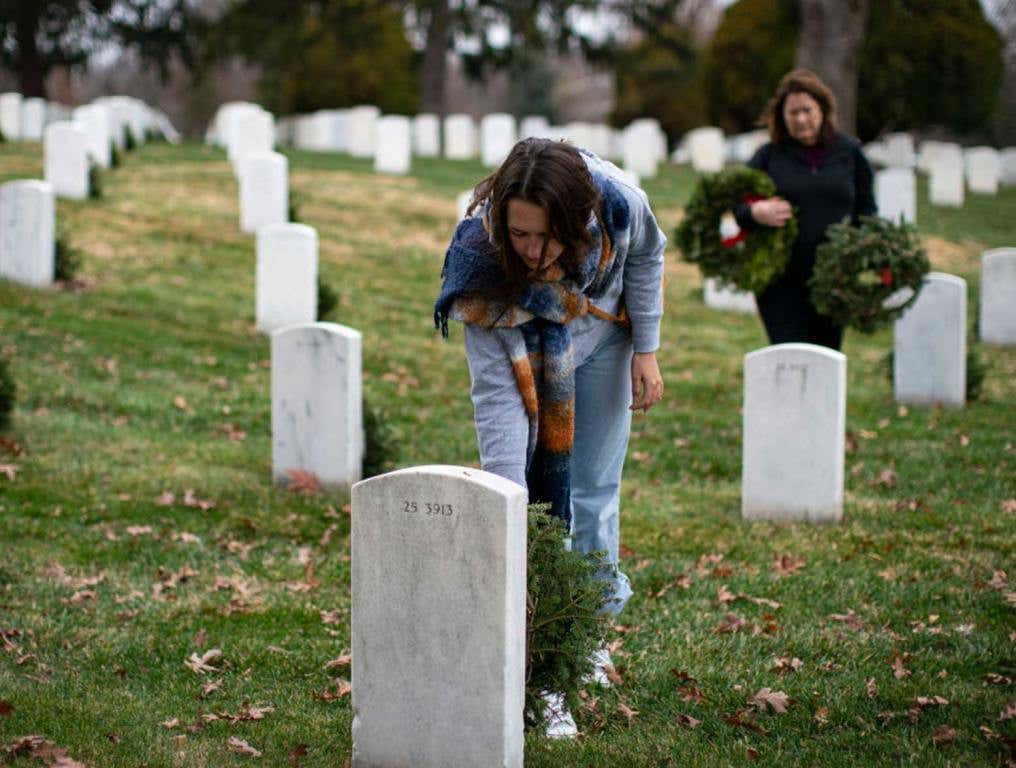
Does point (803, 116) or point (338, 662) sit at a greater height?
point (803, 116)

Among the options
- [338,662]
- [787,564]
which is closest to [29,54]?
[787,564]

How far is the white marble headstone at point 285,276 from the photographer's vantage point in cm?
1216

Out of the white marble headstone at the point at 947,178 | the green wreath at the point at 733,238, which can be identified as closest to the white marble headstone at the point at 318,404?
the green wreath at the point at 733,238

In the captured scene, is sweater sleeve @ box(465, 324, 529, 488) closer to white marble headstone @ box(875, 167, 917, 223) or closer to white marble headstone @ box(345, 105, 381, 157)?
white marble headstone @ box(875, 167, 917, 223)

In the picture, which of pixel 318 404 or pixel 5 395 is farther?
pixel 5 395

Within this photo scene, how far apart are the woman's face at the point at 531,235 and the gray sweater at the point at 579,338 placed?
0.30 m

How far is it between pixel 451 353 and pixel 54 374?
347 cm

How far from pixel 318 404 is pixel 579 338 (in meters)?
3.72

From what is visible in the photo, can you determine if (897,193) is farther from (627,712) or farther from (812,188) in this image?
(627,712)

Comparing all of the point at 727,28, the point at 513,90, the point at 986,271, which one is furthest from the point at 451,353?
the point at 513,90

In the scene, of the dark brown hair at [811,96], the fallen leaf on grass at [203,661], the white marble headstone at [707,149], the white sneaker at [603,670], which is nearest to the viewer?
the white sneaker at [603,670]

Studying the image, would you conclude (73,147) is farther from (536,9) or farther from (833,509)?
(536,9)

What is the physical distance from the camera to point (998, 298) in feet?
45.2

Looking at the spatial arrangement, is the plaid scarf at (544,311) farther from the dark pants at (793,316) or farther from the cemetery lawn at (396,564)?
the dark pants at (793,316)
